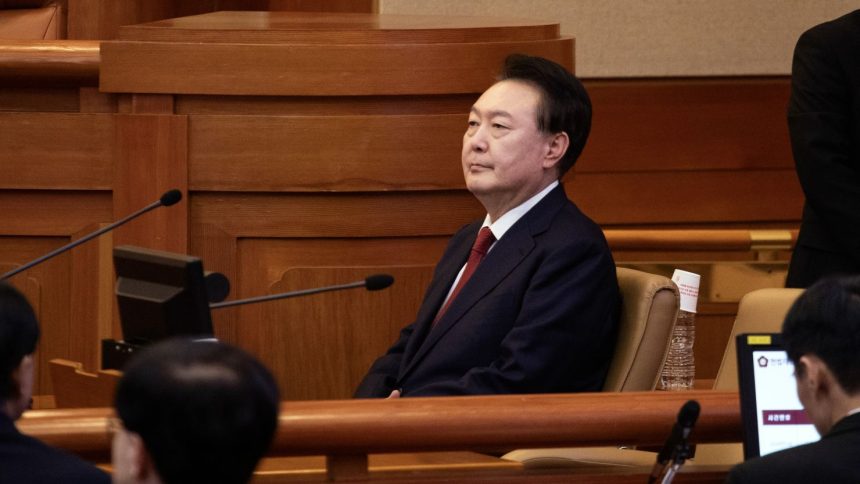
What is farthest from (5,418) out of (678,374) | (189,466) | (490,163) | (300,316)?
(678,374)

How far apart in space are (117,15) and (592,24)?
1.77 metres

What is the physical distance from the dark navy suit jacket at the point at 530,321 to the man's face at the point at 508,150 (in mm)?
56

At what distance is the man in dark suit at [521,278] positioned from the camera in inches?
102

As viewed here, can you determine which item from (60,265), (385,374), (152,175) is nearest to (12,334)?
(385,374)

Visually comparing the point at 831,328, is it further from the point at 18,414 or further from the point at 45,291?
the point at 45,291

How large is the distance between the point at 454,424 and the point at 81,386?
79 centimetres

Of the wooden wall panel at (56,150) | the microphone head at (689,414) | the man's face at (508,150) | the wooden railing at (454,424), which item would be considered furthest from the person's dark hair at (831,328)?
the wooden wall panel at (56,150)

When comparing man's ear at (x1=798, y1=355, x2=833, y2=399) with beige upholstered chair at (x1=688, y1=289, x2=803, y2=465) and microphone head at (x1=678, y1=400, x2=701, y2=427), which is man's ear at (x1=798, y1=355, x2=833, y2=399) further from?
beige upholstered chair at (x1=688, y1=289, x2=803, y2=465)

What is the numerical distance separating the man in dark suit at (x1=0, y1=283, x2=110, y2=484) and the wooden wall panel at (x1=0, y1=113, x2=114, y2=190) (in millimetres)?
1657

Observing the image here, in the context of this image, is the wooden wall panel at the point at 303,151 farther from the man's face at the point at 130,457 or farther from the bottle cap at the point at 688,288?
the man's face at the point at 130,457

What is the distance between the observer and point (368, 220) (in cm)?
330

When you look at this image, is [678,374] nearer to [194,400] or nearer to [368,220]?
[368,220]

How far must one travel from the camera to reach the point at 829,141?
128 inches

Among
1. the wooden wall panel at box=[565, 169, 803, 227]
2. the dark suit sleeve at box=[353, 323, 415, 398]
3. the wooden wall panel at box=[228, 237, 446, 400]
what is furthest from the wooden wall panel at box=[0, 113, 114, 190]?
the wooden wall panel at box=[565, 169, 803, 227]
